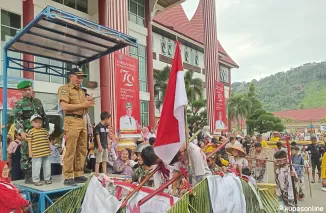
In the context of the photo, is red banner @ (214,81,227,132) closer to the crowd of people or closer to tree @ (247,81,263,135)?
the crowd of people

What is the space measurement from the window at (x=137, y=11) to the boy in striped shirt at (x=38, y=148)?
14.0 meters

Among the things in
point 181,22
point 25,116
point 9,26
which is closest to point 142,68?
point 9,26

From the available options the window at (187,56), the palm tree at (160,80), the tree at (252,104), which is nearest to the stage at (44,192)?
the palm tree at (160,80)

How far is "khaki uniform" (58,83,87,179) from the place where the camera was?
3.97 m

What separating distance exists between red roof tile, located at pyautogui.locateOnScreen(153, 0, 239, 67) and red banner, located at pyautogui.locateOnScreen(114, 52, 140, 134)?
638 inches

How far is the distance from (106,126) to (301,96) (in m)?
95.0

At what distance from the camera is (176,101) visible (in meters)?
2.47

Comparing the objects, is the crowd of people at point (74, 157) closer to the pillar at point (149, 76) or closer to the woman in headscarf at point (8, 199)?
the woman in headscarf at point (8, 199)

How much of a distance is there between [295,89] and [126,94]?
9721cm

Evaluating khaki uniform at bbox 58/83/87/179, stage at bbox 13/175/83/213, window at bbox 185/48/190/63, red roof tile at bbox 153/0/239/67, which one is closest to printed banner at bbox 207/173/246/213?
stage at bbox 13/175/83/213

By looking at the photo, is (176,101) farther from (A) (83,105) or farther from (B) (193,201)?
(A) (83,105)

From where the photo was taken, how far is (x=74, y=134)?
158 inches

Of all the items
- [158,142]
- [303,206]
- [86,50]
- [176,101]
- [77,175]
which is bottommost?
[303,206]

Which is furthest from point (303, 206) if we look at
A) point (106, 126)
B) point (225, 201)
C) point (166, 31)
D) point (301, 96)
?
point (301, 96)
